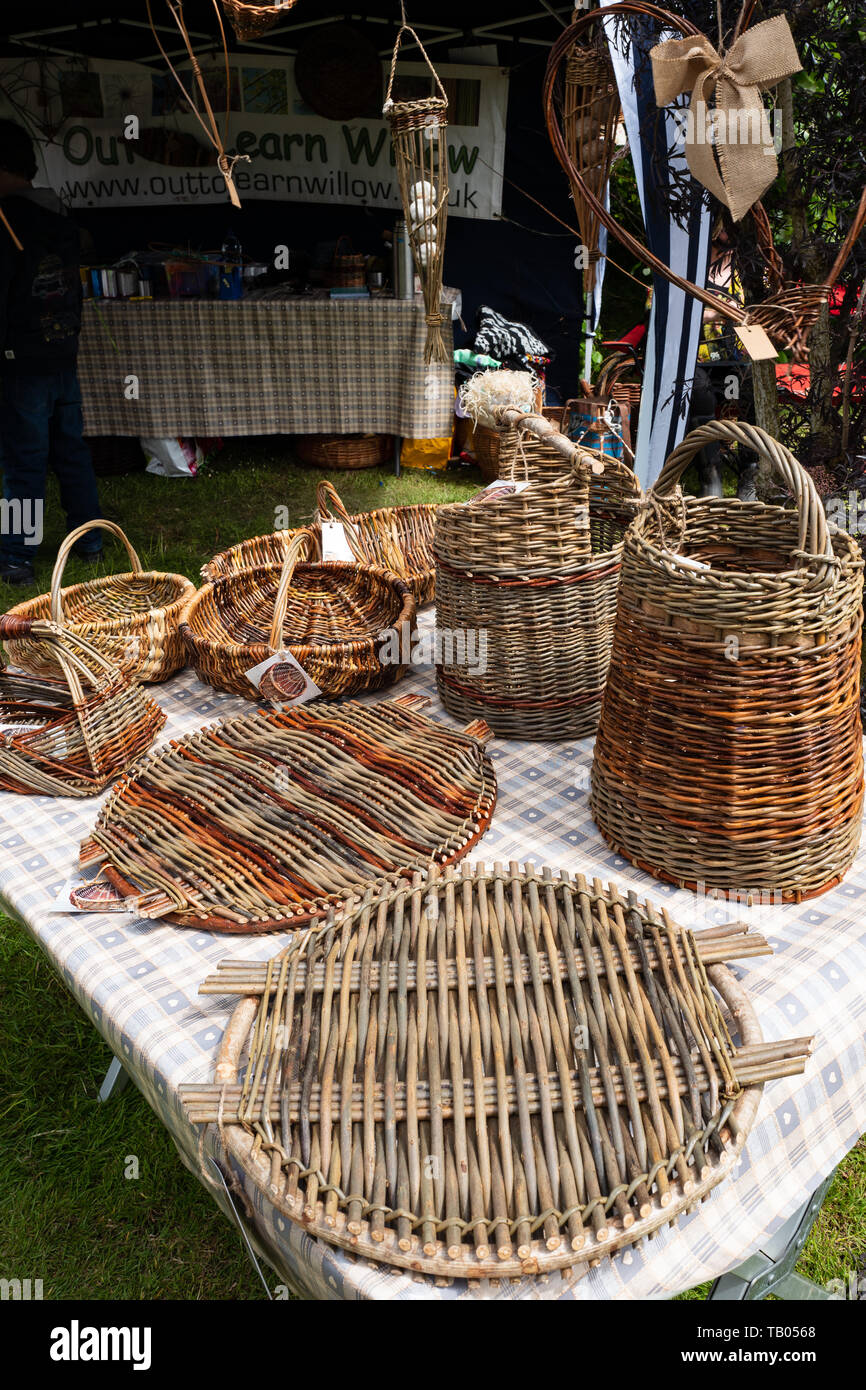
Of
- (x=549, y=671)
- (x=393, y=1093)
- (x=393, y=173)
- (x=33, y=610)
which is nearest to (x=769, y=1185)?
(x=393, y=1093)

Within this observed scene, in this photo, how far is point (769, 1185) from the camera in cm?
99

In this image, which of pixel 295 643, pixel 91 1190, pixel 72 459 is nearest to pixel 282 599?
pixel 295 643

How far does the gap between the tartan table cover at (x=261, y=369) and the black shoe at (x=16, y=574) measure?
4.62ft

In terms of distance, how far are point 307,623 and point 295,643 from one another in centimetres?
13

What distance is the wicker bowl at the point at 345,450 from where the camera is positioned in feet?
18.1

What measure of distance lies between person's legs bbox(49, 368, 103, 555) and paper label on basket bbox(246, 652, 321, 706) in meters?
2.92

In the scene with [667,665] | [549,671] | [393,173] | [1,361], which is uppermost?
[393,173]

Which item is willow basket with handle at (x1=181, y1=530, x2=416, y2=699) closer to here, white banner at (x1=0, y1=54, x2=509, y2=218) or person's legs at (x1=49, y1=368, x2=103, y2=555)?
person's legs at (x1=49, y1=368, x2=103, y2=555)

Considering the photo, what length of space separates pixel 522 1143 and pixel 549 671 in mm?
864

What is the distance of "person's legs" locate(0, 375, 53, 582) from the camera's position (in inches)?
159

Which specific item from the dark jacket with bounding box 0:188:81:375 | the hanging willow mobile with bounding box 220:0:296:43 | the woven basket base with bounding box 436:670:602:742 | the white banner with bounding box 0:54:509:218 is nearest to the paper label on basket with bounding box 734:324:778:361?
the woven basket base with bounding box 436:670:602:742

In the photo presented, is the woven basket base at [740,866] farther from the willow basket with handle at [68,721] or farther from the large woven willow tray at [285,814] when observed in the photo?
the willow basket with handle at [68,721]

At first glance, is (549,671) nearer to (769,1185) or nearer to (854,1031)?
(854,1031)

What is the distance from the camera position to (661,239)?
2488 mm
